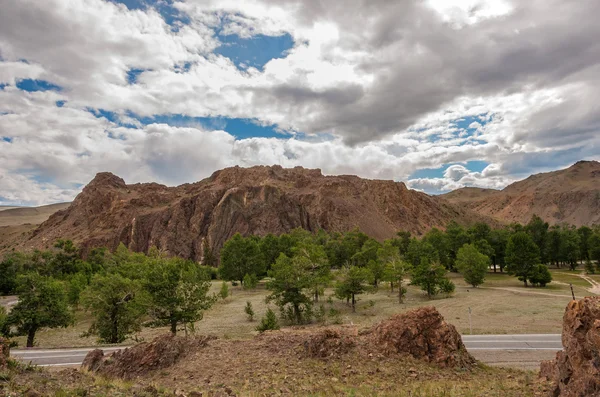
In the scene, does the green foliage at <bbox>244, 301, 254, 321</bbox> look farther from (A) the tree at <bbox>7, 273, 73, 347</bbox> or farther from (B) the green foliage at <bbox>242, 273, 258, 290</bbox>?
(B) the green foliage at <bbox>242, 273, 258, 290</bbox>

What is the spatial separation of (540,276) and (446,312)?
27281 millimetres

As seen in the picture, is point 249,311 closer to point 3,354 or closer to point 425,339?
point 425,339

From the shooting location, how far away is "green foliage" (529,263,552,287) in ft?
166

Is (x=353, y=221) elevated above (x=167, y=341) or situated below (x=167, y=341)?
above

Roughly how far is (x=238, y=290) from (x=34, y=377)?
51.9m

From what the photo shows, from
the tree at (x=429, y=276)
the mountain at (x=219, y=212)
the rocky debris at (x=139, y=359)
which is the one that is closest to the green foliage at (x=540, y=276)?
the tree at (x=429, y=276)

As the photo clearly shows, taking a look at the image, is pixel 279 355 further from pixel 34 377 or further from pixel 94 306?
pixel 94 306

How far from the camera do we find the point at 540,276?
5053cm

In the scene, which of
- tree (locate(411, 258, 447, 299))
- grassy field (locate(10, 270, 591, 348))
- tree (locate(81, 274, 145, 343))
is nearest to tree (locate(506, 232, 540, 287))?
grassy field (locate(10, 270, 591, 348))

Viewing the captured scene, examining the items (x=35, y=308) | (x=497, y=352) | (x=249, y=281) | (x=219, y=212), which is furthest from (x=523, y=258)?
(x=219, y=212)

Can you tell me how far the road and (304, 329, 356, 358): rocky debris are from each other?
26.3 feet

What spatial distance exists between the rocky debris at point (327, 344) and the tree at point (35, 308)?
2424cm

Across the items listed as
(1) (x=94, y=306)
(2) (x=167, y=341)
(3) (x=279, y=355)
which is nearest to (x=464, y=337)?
(3) (x=279, y=355)

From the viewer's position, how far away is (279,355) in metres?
15.2
